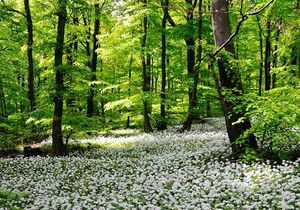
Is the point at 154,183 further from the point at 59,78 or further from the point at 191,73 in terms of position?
the point at 191,73

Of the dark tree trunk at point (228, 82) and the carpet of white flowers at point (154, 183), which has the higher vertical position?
the dark tree trunk at point (228, 82)

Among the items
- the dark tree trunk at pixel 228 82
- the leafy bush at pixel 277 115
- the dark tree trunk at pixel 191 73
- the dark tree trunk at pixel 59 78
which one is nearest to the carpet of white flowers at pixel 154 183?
the leafy bush at pixel 277 115

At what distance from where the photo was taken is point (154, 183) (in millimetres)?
9164

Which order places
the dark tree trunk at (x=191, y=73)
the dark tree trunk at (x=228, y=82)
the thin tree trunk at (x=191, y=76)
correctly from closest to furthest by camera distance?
the dark tree trunk at (x=228, y=82) → the dark tree trunk at (x=191, y=73) → the thin tree trunk at (x=191, y=76)

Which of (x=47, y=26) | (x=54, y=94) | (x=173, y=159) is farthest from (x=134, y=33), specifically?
(x=173, y=159)

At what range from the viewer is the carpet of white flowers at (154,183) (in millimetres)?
7496

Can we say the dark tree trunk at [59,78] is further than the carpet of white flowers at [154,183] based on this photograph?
Yes

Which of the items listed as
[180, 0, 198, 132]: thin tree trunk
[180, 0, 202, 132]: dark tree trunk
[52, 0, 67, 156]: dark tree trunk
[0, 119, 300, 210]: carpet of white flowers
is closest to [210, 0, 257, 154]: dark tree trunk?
[0, 119, 300, 210]: carpet of white flowers

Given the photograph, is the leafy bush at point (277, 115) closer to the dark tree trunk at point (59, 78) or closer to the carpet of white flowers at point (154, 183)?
the carpet of white flowers at point (154, 183)

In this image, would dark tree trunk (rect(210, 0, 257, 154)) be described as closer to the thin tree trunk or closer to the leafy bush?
the leafy bush

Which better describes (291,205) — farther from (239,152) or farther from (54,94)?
(54,94)

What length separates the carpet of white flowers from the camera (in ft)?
24.6

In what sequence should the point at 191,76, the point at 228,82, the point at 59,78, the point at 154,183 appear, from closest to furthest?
the point at 154,183 < the point at 228,82 < the point at 59,78 < the point at 191,76

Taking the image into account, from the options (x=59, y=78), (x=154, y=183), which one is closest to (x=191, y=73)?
(x=59, y=78)
